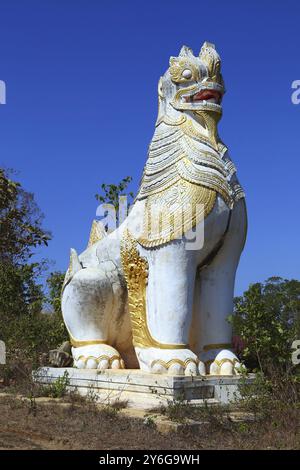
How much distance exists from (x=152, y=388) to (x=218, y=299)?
114 cm

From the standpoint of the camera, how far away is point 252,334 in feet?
19.1

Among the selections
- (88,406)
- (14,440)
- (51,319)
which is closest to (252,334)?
(88,406)

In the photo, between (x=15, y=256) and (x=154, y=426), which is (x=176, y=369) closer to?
(x=154, y=426)

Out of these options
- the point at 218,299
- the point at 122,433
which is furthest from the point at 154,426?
the point at 218,299

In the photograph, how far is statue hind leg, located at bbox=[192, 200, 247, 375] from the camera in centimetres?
632

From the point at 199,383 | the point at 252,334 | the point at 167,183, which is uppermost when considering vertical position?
the point at 167,183

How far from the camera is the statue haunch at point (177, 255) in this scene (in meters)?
6.07

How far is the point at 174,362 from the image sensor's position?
19.1 feet

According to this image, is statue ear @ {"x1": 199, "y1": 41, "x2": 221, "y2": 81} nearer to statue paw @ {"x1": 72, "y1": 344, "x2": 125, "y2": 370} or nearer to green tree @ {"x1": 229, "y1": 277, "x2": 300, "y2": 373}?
green tree @ {"x1": 229, "y1": 277, "x2": 300, "y2": 373}

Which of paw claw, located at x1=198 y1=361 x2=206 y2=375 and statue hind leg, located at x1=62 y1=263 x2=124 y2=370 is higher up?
statue hind leg, located at x1=62 y1=263 x2=124 y2=370

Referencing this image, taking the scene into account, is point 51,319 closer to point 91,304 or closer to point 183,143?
point 91,304

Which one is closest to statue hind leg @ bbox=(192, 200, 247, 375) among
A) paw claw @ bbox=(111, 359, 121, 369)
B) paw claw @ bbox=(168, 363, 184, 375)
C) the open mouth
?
paw claw @ bbox=(168, 363, 184, 375)

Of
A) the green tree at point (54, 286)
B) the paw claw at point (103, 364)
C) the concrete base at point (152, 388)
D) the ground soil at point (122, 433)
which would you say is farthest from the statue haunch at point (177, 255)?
the green tree at point (54, 286)

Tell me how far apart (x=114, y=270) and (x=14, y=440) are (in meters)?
2.54
